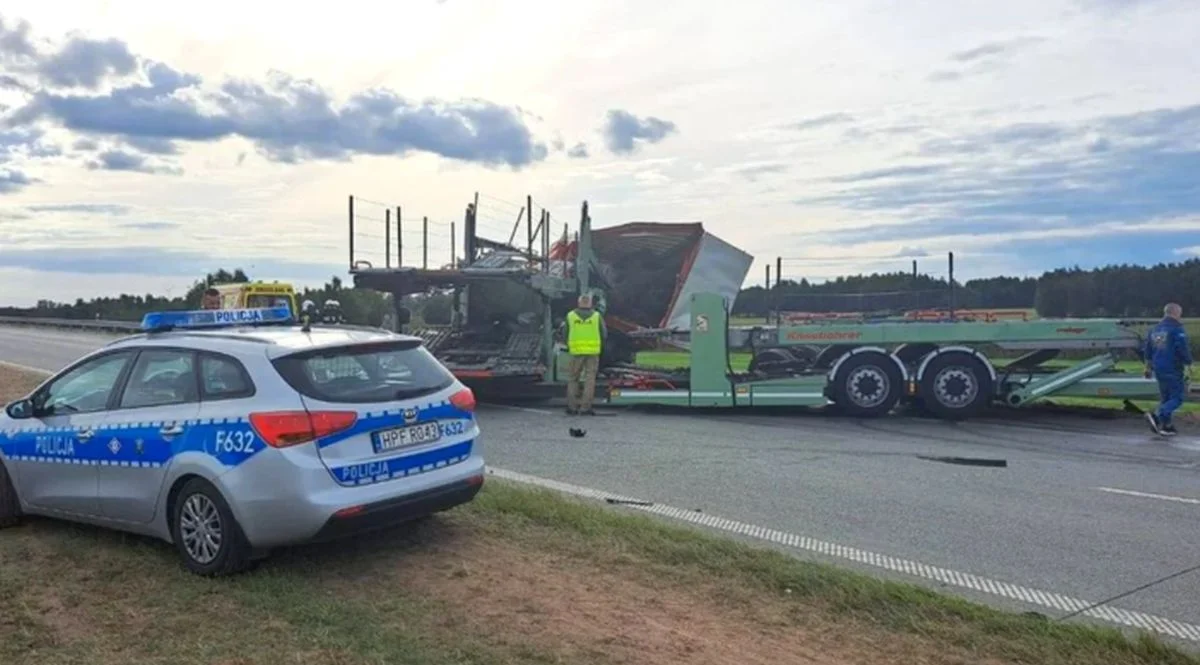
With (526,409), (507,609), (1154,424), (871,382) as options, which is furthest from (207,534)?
(1154,424)

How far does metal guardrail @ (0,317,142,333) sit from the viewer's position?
→ 43.4 m

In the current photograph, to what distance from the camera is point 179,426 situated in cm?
561

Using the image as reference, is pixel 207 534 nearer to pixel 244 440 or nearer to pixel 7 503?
pixel 244 440

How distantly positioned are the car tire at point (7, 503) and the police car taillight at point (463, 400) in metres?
3.10

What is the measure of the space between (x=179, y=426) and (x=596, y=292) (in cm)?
1080

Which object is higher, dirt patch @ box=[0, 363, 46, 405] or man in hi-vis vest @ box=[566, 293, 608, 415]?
man in hi-vis vest @ box=[566, 293, 608, 415]

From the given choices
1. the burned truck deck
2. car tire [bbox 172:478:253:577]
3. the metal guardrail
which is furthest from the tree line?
the metal guardrail

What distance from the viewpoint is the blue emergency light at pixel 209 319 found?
6.69m

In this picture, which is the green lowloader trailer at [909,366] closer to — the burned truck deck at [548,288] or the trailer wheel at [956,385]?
the trailer wheel at [956,385]

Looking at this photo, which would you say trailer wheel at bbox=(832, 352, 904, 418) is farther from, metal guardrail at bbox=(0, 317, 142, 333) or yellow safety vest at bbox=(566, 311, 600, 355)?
metal guardrail at bbox=(0, 317, 142, 333)

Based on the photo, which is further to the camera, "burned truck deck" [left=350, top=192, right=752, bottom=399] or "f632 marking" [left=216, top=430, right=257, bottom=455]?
"burned truck deck" [left=350, top=192, right=752, bottom=399]

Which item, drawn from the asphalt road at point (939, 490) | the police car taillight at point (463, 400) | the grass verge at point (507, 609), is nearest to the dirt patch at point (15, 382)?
the asphalt road at point (939, 490)

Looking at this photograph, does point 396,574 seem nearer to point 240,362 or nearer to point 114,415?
point 240,362

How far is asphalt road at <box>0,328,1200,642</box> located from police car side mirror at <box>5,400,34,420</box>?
4.01m
